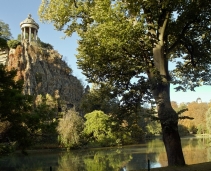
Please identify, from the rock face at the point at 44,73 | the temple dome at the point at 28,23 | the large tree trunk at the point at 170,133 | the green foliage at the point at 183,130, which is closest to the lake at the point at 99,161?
the large tree trunk at the point at 170,133

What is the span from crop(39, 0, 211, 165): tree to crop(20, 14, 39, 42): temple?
41.2 meters

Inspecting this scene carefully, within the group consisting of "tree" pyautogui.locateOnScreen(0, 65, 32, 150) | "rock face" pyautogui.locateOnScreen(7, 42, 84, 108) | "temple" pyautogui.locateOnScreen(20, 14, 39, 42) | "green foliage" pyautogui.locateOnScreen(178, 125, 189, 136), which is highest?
"temple" pyautogui.locateOnScreen(20, 14, 39, 42)

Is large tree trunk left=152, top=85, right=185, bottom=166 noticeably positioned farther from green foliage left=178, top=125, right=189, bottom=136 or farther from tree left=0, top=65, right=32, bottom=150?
green foliage left=178, top=125, right=189, bottom=136

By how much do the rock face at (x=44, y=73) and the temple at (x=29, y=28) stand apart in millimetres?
2477

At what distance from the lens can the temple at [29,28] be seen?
51.8 meters

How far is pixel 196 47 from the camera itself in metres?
11.8

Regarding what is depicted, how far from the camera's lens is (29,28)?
5272 cm

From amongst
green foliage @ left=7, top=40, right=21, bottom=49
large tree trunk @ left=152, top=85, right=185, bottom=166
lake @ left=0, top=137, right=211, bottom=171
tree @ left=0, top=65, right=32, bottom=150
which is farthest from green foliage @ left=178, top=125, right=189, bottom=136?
tree @ left=0, top=65, right=32, bottom=150

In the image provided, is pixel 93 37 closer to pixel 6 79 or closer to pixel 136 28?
pixel 136 28

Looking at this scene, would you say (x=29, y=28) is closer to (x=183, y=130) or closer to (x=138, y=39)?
(x=138, y=39)

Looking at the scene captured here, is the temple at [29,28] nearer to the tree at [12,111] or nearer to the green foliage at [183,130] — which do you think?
the tree at [12,111]

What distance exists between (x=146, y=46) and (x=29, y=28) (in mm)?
46545

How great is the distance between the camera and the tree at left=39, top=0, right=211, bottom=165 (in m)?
9.72

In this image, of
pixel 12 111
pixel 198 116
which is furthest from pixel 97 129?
pixel 198 116
